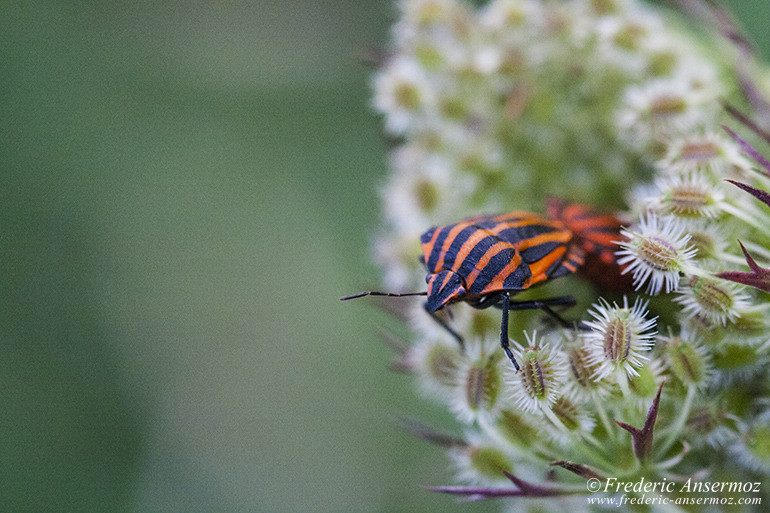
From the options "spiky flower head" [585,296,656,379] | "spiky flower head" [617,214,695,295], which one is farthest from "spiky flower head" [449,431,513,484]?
"spiky flower head" [617,214,695,295]

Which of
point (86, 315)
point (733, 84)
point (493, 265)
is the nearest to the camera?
point (493, 265)

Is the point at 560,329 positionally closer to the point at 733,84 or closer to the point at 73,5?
the point at 733,84

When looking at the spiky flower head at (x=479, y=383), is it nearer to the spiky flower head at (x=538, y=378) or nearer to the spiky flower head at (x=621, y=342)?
the spiky flower head at (x=538, y=378)

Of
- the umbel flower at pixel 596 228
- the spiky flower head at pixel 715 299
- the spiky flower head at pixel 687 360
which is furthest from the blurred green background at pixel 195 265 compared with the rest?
the spiky flower head at pixel 715 299

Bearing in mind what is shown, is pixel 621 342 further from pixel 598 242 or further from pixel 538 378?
pixel 598 242

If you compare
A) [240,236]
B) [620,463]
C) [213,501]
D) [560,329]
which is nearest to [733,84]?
[560,329]

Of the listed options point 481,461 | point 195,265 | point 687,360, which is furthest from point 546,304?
point 195,265
